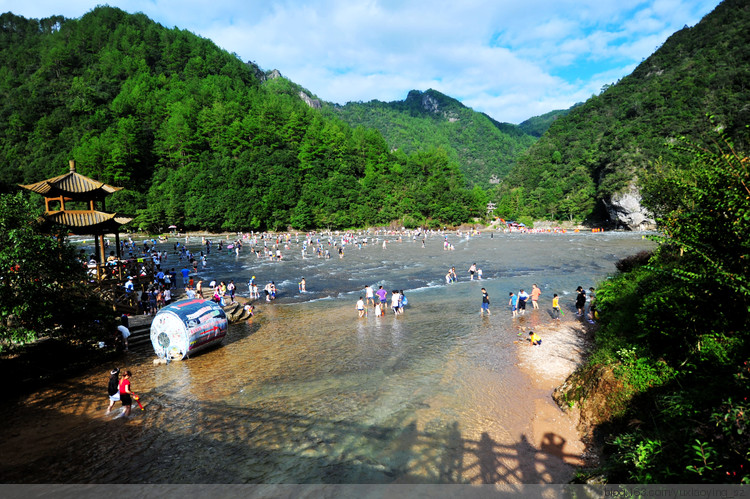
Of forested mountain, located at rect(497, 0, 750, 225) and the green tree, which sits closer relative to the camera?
the green tree

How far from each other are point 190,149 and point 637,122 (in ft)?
345

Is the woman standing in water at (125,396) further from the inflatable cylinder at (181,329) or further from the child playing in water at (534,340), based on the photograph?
the child playing in water at (534,340)

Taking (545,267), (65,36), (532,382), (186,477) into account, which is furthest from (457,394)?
(65,36)

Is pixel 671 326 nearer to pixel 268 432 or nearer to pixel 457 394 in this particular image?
pixel 457 394

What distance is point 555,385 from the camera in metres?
10.1

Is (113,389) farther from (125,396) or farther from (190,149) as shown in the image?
(190,149)

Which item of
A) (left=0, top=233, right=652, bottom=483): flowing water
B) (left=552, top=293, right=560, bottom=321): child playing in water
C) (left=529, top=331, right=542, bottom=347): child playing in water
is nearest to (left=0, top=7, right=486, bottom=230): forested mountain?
(left=552, top=293, right=560, bottom=321): child playing in water

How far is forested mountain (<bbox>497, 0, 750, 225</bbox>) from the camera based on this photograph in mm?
70062

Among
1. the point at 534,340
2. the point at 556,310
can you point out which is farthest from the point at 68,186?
the point at 556,310

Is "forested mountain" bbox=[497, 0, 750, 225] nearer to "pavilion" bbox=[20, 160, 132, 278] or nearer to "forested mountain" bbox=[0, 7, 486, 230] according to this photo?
Answer: "forested mountain" bbox=[0, 7, 486, 230]

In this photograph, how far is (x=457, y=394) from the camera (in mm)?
9844

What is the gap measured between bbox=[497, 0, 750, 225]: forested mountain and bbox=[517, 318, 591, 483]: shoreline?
5471 centimetres

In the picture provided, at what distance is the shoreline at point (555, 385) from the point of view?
7.36 meters

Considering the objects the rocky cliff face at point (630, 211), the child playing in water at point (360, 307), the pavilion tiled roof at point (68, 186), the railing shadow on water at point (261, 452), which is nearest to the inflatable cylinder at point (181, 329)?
the railing shadow on water at point (261, 452)
